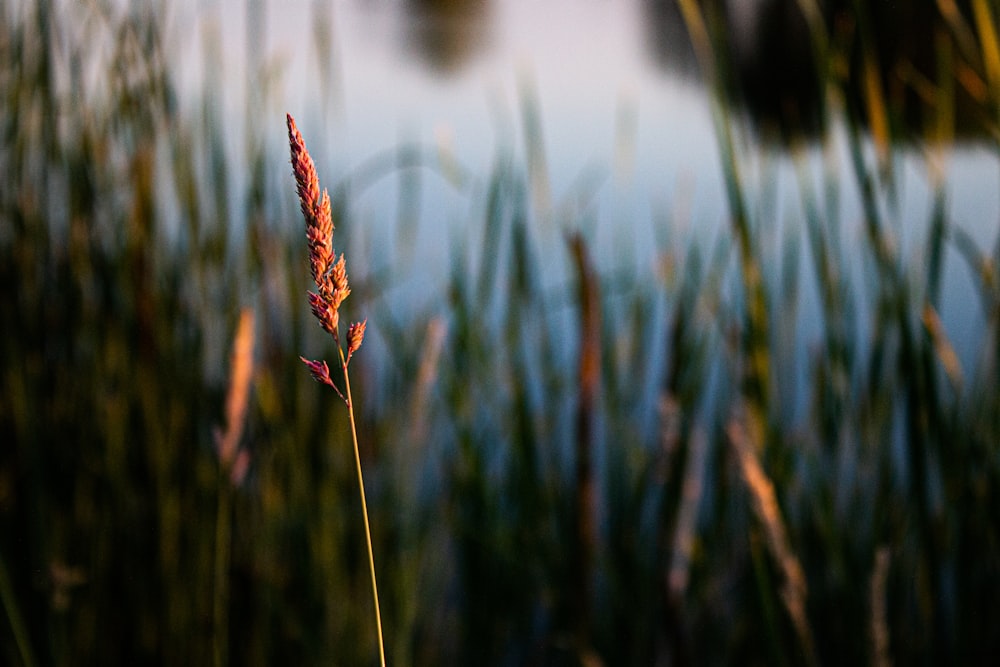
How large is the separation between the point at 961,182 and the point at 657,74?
4350 millimetres

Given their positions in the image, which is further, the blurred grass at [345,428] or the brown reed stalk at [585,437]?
the blurred grass at [345,428]

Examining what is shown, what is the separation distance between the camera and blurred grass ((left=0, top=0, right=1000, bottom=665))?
3.07ft

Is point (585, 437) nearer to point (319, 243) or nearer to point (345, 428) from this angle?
point (345, 428)

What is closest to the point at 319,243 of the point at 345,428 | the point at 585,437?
the point at 585,437

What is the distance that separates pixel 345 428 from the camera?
126 centimetres

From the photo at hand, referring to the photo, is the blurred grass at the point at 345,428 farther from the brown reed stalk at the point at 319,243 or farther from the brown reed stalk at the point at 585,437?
the brown reed stalk at the point at 319,243

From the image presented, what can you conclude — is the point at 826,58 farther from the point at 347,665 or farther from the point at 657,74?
the point at 657,74

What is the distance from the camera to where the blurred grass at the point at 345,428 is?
936 mm

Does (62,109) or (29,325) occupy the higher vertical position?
(62,109)

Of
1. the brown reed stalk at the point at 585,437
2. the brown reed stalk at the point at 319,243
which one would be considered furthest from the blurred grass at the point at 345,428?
the brown reed stalk at the point at 319,243

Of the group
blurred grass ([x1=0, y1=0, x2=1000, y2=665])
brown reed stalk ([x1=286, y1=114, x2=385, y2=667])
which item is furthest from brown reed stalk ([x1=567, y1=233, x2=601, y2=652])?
brown reed stalk ([x1=286, y1=114, x2=385, y2=667])

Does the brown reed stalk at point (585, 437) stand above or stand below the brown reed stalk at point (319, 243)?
below

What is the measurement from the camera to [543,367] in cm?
117

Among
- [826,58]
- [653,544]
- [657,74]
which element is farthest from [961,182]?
[657,74]
